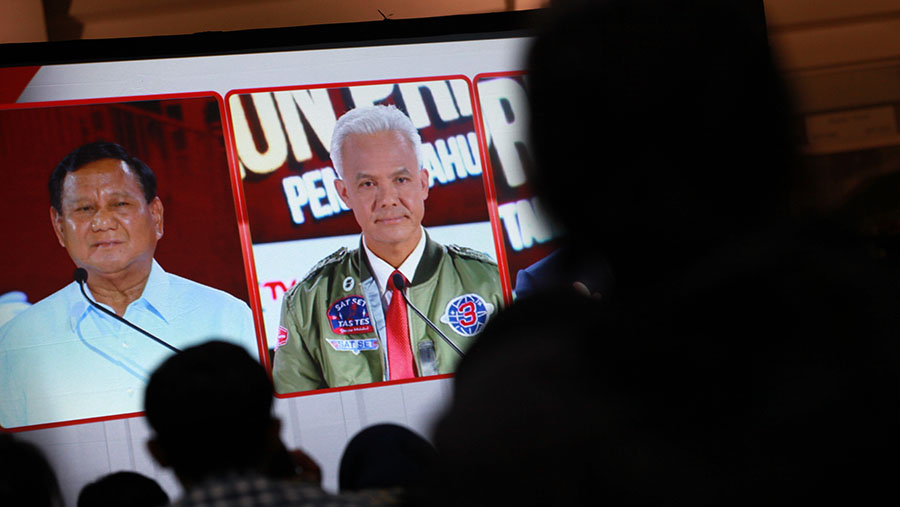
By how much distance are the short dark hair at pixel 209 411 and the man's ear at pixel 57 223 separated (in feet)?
4.40

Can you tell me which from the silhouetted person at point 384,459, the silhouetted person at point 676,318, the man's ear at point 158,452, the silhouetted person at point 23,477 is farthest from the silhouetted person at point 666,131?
the silhouetted person at point 23,477

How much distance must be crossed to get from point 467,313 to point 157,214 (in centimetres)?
93

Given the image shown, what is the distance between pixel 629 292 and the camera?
20.3 inches

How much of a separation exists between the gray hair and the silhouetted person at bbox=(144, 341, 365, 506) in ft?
4.47

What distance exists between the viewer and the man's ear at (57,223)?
93.7 inches

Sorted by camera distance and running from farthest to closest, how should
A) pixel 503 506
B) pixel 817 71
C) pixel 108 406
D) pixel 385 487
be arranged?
pixel 817 71 → pixel 108 406 → pixel 385 487 → pixel 503 506

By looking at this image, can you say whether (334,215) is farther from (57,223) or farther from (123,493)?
(123,493)

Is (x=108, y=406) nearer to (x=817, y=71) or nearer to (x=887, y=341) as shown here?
(x=887, y=341)

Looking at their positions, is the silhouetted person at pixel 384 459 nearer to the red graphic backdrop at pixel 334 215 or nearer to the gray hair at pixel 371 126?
the red graphic backdrop at pixel 334 215

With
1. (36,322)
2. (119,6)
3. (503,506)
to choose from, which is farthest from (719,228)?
(119,6)

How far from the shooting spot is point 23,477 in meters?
1.24

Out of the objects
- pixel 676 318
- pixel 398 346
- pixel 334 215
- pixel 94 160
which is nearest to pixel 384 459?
pixel 676 318

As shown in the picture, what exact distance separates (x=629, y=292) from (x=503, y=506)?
0.14m

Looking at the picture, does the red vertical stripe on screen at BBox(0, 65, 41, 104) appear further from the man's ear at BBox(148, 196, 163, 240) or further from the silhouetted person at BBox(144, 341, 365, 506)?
the silhouetted person at BBox(144, 341, 365, 506)
